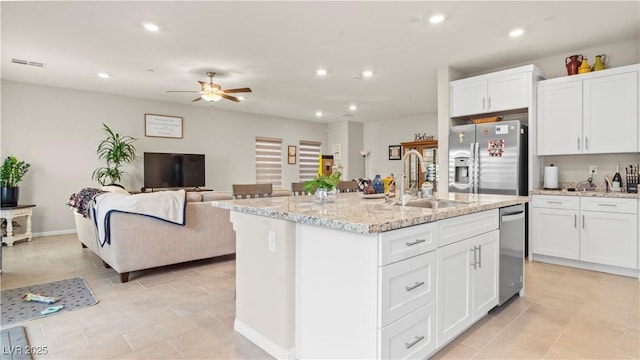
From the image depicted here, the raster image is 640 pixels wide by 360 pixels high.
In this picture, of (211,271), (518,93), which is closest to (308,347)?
(211,271)

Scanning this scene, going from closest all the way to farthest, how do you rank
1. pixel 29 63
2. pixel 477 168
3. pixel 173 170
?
pixel 477 168, pixel 29 63, pixel 173 170

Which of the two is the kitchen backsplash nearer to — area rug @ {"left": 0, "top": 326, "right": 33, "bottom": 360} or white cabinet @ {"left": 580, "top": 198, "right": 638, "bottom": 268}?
white cabinet @ {"left": 580, "top": 198, "right": 638, "bottom": 268}

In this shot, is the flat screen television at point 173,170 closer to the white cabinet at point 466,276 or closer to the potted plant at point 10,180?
the potted plant at point 10,180

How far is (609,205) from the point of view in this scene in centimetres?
353

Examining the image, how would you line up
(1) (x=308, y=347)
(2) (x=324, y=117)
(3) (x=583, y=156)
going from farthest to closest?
1. (2) (x=324, y=117)
2. (3) (x=583, y=156)
3. (1) (x=308, y=347)

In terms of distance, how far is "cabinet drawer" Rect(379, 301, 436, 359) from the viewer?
5.01 feet

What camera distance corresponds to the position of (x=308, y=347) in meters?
1.80

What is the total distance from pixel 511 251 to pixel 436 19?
7.40 ft

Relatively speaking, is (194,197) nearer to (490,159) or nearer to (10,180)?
(10,180)

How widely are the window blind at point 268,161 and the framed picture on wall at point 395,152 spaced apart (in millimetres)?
3109

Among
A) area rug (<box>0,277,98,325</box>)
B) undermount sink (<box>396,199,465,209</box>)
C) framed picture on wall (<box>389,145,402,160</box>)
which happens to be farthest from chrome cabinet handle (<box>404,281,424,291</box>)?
framed picture on wall (<box>389,145,402,160</box>)

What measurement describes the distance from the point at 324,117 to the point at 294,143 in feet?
3.69

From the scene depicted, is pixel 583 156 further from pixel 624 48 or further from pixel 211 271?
pixel 211 271

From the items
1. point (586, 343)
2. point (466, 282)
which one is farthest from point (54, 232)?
point (586, 343)
